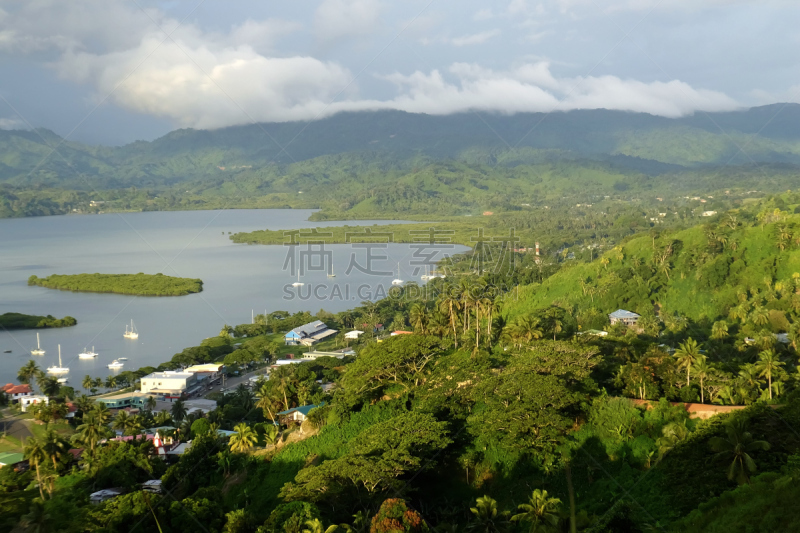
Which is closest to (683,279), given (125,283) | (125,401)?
(125,401)

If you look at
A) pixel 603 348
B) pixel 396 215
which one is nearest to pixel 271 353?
pixel 603 348

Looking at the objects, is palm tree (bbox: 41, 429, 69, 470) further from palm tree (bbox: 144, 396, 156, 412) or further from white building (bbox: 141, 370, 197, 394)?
white building (bbox: 141, 370, 197, 394)

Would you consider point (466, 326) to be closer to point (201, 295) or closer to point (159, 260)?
point (201, 295)

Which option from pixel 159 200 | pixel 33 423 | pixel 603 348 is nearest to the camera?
pixel 603 348

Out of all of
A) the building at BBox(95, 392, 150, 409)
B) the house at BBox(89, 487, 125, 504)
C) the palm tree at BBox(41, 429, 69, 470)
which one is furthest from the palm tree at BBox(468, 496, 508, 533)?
the building at BBox(95, 392, 150, 409)

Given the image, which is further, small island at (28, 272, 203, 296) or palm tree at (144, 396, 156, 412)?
small island at (28, 272, 203, 296)

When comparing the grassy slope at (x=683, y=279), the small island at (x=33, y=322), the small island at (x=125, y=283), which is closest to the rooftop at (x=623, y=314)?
the grassy slope at (x=683, y=279)

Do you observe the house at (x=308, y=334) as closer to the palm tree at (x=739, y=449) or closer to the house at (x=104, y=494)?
the house at (x=104, y=494)
